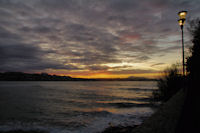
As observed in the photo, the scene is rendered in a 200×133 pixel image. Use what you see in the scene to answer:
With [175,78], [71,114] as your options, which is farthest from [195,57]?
[71,114]

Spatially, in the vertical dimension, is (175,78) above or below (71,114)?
above

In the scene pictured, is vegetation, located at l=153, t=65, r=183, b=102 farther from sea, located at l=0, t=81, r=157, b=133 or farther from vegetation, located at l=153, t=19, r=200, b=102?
sea, located at l=0, t=81, r=157, b=133

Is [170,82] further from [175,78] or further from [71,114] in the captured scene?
[71,114]

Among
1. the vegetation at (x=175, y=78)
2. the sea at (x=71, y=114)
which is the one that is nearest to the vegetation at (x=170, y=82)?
the vegetation at (x=175, y=78)

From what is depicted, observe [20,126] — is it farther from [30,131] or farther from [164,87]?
[164,87]

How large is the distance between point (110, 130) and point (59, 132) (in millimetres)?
3529

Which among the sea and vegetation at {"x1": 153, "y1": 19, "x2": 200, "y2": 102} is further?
vegetation at {"x1": 153, "y1": 19, "x2": 200, "y2": 102}

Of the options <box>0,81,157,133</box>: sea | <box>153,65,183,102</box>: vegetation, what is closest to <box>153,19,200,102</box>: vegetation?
<box>153,65,183,102</box>: vegetation

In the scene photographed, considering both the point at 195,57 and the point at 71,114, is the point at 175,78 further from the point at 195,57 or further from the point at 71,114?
the point at 71,114

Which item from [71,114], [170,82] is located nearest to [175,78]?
[170,82]

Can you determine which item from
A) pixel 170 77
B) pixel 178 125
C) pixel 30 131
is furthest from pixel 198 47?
pixel 30 131

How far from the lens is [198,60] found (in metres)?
12.1

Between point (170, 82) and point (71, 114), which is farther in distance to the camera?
point (170, 82)

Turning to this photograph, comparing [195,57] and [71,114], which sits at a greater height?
[195,57]
